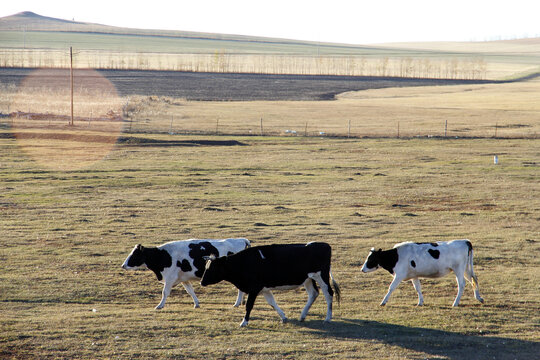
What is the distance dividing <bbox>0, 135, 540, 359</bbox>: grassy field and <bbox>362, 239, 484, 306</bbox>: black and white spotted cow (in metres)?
0.61

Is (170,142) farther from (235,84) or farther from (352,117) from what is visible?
(235,84)

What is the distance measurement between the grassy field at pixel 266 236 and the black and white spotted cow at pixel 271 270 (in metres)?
0.76

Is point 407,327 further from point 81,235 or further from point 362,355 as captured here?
point 81,235

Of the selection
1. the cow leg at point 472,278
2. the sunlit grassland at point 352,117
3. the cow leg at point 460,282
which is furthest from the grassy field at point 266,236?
the sunlit grassland at point 352,117

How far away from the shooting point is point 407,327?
44.5 ft

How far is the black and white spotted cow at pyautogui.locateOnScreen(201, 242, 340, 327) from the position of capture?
45.1 ft

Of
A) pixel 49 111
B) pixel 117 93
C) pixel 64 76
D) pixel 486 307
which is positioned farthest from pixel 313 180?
pixel 64 76

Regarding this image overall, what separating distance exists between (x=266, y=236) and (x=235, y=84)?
116 metres

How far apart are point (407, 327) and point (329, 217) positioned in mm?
13090

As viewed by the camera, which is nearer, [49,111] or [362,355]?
[362,355]

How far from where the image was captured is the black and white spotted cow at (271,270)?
13.7m

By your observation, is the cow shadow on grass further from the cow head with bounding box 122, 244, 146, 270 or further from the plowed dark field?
the plowed dark field

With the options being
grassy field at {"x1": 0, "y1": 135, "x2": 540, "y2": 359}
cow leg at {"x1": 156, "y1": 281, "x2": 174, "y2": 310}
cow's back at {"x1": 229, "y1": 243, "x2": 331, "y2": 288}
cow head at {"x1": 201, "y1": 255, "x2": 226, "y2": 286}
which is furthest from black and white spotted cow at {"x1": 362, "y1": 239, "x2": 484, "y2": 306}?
cow leg at {"x1": 156, "y1": 281, "x2": 174, "y2": 310}

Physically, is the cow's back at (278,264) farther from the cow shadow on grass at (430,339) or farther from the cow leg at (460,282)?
the cow leg at (460,282)
